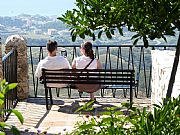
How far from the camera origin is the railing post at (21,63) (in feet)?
29.6

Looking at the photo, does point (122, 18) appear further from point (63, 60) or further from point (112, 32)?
point (63, 60)

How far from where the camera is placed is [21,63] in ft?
30.3

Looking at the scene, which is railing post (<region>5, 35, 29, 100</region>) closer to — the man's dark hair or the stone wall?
the man's dark hair

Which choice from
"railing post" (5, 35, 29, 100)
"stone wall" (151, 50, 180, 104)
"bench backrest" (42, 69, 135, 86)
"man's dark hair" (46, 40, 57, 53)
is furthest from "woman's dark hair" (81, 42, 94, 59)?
"railing post" (5, 35, 29, 100)

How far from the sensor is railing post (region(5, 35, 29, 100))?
9.02 m

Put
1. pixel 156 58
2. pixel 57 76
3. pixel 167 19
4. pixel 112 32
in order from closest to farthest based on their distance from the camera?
pixel 167 19 < pixel 112 32 < pixel 156 58 < pixel 57 76

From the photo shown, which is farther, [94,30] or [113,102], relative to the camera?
[113,102]

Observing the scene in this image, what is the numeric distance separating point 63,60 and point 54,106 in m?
0.81

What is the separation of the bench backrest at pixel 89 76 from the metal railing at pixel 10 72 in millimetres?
620

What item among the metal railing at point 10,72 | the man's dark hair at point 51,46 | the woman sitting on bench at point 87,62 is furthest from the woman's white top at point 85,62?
the metal railing at point 10,72

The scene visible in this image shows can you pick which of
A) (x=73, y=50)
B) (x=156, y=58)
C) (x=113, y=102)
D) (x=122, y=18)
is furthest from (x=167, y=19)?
(x=73, y=50)

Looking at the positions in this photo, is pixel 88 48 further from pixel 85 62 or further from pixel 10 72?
pixel 10 72

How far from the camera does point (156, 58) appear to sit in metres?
7.75

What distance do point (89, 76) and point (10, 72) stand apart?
1400 mm
